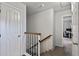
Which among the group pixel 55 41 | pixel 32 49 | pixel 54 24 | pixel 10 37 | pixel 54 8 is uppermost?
pixel 54 8

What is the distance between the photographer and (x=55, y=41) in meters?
2.83

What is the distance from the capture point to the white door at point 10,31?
72.9 inches

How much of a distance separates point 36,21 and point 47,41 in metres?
1.10

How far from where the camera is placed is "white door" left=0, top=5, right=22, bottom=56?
72.9 inches

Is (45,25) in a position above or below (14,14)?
below

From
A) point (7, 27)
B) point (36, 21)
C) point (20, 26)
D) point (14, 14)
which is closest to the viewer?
point (7, 27)

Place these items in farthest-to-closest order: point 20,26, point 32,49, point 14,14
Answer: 1. point 32,49
2. point 20,26
3. point 14,14

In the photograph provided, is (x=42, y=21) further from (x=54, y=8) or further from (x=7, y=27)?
(x=7, y=27)

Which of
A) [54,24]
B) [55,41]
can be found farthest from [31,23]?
[55,41]

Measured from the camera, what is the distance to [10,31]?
6.71 ft

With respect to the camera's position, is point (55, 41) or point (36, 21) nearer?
point (55, 41)

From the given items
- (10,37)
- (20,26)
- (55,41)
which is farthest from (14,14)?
(55,41)

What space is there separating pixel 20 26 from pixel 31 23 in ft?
4.22

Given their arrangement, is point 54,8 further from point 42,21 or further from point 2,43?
point 2,43
